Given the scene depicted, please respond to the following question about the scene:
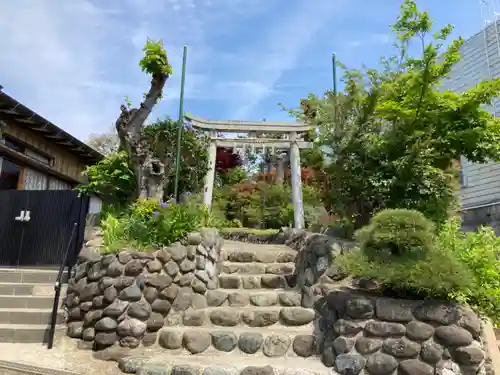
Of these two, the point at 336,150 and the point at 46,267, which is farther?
the point at 46,267

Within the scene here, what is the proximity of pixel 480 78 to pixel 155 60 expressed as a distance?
8.57 meters

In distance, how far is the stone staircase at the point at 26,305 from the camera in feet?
14.9

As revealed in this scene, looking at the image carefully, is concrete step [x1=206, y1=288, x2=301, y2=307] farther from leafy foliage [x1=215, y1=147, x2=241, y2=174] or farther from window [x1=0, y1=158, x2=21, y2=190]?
leafy foliage [x1=215, y1=147, x2=241, y2=174]

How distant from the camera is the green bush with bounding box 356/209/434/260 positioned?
3.62 metres

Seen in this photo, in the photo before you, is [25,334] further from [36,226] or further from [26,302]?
[36,226]

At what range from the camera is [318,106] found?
→ 5.86 m

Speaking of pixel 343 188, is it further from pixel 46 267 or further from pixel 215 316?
pixel 46 267

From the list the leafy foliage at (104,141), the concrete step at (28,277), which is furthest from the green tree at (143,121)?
the leafy foliage at (104,141)

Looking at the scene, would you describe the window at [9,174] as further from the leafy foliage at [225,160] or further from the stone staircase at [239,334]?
the stone staircase at [239,334]

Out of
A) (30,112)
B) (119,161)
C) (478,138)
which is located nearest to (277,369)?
(478,138)

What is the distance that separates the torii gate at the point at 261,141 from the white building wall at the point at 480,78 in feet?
13.8

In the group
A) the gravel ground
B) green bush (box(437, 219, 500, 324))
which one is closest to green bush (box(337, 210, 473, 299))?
green bush (box(437, 219, 500, 324))

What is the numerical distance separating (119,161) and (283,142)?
4.64 meters

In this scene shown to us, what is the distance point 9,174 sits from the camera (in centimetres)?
Result: 977
